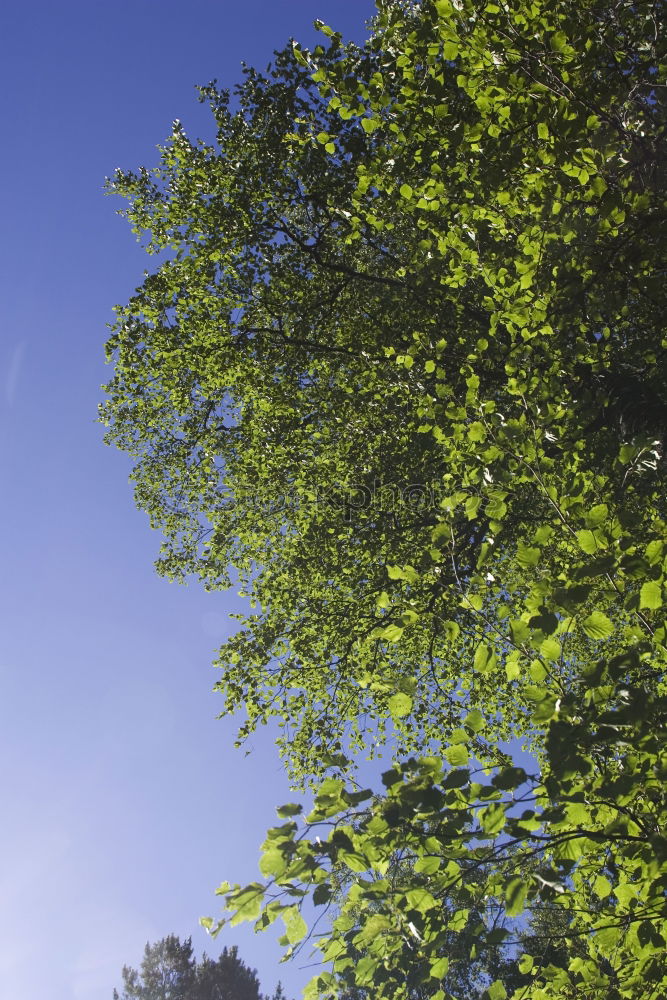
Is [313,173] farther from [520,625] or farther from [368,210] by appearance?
[520,625]

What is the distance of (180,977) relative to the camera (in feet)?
146

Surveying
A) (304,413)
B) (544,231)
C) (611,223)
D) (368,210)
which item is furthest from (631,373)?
(304,413)

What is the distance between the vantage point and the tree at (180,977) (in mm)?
43500

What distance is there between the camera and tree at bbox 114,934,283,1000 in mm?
43500

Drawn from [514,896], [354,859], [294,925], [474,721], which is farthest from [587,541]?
[294,925]

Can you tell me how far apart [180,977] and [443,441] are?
179 ft

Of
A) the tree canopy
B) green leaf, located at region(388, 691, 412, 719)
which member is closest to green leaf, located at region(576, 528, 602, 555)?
the tree canopy

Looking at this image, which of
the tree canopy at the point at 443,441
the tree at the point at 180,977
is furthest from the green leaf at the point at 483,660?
the tree at the point at 180,977

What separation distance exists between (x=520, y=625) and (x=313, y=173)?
9428 millimetres

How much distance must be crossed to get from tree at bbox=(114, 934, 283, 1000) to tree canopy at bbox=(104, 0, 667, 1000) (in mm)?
45658

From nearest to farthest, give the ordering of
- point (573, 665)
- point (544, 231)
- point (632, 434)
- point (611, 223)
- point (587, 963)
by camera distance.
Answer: point (587, 963) → point (611, 223) → point (544, 231) → point (632, 434) → point (573, 665)

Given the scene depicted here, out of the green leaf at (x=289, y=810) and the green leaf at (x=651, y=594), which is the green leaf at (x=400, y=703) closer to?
the green leaf at (x=289, y=810)

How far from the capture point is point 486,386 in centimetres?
944

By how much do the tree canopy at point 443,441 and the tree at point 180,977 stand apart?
4566 centimetres
